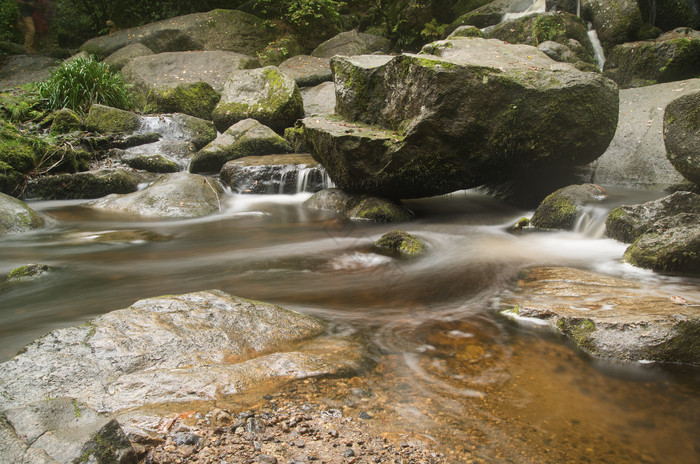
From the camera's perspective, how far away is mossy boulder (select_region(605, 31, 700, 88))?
32.2 ft

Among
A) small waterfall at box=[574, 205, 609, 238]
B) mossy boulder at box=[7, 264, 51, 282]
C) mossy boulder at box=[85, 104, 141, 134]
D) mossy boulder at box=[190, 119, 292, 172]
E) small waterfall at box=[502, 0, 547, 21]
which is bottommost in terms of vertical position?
mossy boulder at box=[7, 264, 51, 282]

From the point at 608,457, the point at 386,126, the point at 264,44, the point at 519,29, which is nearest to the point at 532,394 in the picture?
the point at 608,457

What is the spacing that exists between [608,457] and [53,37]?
2748cm

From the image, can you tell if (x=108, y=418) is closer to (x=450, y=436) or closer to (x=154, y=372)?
(x=154, y=372)

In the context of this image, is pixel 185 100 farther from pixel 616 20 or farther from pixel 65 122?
pixel 616 20

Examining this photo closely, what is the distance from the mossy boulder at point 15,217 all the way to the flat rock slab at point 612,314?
6.94 m

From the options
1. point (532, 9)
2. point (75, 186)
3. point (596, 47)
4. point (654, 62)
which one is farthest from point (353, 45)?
point (75, 186)

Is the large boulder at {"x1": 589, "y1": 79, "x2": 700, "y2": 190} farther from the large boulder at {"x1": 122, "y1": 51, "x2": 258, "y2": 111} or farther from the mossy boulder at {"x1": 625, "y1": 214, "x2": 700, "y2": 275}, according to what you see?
the large boulder at {"x1": 122, "y1": 51, "x2": 258, "y2": 111}

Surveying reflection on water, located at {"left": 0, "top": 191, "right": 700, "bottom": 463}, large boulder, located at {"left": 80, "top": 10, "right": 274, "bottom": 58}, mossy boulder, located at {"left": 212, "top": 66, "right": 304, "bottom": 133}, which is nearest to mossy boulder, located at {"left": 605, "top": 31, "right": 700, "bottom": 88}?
reflection on water, located at {"left": 0, "top": 191, "right": 700, "bottom": 463}

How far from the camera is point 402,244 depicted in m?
5.70

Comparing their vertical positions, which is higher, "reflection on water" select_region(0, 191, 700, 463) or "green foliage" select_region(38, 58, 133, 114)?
"green foliage" select_region(38, 58, 133, 114)

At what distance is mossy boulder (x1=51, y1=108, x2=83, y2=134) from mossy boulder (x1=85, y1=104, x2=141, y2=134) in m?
0.36

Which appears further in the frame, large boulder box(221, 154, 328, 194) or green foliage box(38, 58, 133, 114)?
green foliage box(38, 58, 133, 114)

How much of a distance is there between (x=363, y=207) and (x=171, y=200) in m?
3.51
